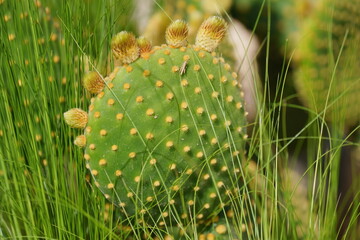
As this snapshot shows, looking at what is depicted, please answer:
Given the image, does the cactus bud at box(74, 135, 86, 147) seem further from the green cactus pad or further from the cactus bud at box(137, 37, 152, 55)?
the cactus bud at box(137, 37, 152, 55)

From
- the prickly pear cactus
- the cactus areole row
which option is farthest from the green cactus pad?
the prickly pear cactus

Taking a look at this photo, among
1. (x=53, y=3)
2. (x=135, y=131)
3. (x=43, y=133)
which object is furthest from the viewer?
(x=53, y=3)

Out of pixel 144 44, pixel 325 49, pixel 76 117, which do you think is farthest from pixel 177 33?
pixel 325 49

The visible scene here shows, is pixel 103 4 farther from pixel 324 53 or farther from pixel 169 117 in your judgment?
pixel 324 53

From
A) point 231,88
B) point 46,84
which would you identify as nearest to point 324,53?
point 231,88

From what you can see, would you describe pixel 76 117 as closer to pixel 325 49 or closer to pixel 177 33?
pixel 177 33

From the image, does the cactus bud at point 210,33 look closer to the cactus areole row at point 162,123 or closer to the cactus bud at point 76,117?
the cactus areole row at point 162,123
